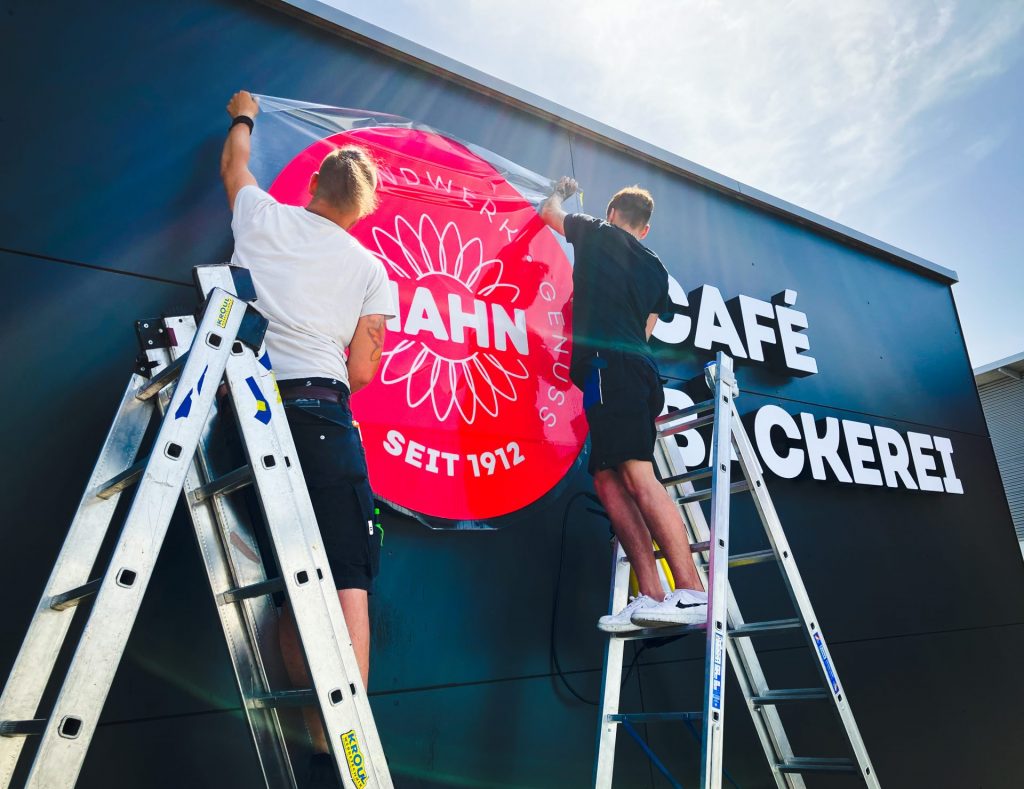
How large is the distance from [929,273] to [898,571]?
2.28 m

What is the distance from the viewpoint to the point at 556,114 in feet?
10.9

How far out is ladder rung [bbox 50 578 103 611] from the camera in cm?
136

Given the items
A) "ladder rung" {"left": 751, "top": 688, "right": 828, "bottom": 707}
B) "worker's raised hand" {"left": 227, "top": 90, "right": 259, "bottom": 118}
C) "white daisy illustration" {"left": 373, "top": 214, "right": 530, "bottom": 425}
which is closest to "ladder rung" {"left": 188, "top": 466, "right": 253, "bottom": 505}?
"white daisy illustration" {"left": 373, "top": 214, "right": 530, "bottom": 425}

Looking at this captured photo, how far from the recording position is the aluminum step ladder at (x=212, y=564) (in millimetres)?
1183

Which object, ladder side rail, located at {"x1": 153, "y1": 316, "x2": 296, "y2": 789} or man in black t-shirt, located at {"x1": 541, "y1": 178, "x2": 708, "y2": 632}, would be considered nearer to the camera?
ladder side rail, located at {"x1": 153, "y1": 316, "x2": 296, "y2": 789}

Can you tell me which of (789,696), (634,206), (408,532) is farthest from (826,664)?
(634,206)

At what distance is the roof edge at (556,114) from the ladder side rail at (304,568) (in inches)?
70.0

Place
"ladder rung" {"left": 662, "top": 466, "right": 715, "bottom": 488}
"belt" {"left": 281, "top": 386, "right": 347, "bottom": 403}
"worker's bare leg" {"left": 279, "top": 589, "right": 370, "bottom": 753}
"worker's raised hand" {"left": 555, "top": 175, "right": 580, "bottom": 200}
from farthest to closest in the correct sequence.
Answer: "worker's raised hand" {"left": 555, "top": 175, "right": 580, "bottom": 200} < "ladder rung" {"left": 662, "top": 466, "right": 715, "bottom": 488} < "belt" {"left": 281, "top": 386, "right": 347, "bottom": 403} < "worker's bare leg" {"left": 279, "top": 589, "right": 370, "bottom": 753}

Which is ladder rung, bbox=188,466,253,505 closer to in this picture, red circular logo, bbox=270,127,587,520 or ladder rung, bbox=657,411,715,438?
red circular logo, bbox=270,127,587,520

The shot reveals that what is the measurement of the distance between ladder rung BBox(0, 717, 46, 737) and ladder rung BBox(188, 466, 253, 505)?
44 centimetres

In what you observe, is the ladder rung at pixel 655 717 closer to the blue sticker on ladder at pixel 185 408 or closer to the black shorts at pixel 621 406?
the black shorts at pixel 621 406

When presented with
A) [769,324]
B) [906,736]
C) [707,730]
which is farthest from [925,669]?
[707,730]

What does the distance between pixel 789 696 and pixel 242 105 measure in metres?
2.42

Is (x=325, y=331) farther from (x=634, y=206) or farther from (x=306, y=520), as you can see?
(x=634, y=206)
